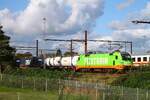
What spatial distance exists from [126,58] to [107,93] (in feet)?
127

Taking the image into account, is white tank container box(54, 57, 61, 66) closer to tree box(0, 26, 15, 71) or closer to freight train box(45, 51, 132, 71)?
freight train box(45, 51, 132, 71)

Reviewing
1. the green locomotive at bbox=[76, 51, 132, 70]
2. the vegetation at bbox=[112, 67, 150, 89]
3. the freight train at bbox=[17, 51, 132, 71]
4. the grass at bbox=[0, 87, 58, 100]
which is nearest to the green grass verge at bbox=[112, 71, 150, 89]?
the vegetation at bbox=[112, 67, 150, 89]

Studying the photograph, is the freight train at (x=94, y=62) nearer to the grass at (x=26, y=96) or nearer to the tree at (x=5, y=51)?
the tree at (x=5, y=51)

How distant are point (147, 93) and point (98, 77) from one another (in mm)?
30027

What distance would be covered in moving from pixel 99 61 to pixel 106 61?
264 centimetres

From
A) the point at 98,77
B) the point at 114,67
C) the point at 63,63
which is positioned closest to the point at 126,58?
the point at 114,67

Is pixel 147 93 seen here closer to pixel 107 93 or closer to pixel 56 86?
pixel 107 93

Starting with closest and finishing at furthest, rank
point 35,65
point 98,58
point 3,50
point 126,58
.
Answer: point 126,58 < point 98,58 < point 3,50 < point 35,65

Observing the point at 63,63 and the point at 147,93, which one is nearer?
the point at 147,93

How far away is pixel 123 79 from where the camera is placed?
213ft

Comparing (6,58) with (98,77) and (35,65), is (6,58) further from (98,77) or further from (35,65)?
(98,77)

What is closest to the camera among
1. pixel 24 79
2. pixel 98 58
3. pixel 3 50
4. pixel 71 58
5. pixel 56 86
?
pixel 56 86

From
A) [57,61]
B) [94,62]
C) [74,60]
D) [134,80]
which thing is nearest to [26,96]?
[134,80]

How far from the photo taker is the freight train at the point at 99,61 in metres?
79.2
